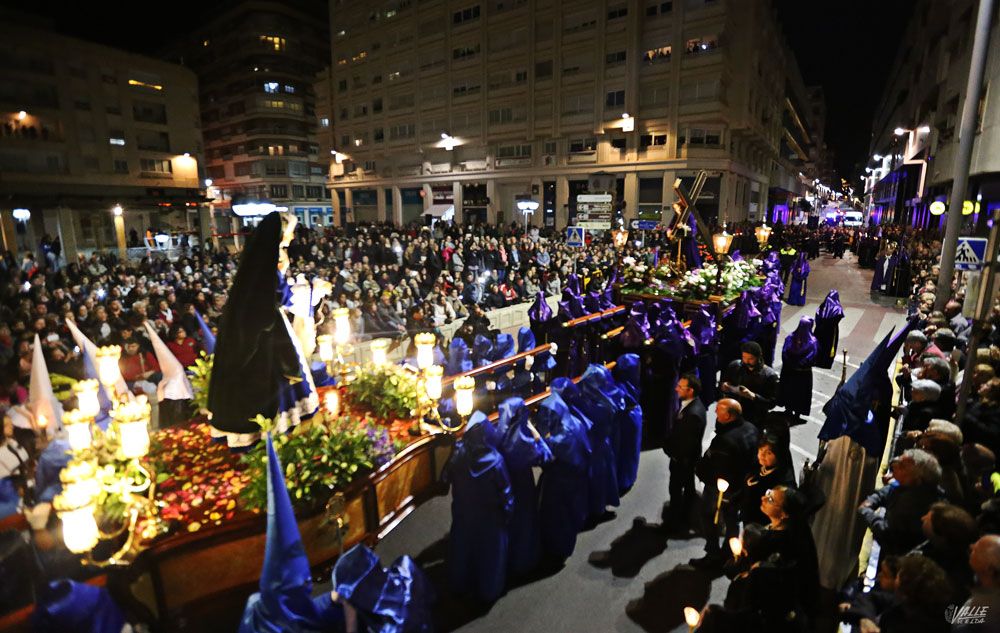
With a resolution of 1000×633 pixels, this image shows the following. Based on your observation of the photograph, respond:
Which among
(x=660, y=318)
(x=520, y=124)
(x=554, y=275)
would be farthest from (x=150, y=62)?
(x=660, y=318)

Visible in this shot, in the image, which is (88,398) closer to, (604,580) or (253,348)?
(253,348)

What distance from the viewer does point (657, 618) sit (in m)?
4.67

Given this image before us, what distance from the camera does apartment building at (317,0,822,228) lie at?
116 feet

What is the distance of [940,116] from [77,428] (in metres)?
32.7

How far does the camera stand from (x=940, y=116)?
2433 cm

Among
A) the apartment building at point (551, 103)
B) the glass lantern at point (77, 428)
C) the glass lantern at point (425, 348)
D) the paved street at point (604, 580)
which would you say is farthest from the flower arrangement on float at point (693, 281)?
the apartment building at point (551, 103)

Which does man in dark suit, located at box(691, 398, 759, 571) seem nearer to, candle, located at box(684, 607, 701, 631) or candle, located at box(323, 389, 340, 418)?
candle, located at box(684, 607, 701, 631)

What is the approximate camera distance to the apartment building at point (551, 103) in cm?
3547

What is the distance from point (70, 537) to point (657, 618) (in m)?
4.49

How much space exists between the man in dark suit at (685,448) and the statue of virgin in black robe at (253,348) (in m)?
3.92

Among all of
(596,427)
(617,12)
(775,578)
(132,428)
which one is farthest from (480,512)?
(617,12)

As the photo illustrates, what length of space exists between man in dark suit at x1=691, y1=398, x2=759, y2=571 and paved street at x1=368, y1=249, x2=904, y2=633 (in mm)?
246

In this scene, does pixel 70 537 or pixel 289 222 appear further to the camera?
pixel 289 222

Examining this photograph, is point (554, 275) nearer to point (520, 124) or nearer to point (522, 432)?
point (522, 432)
